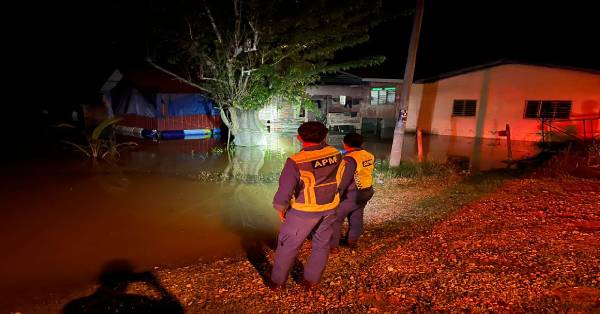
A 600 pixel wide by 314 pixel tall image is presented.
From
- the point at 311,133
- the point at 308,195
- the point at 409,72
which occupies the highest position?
the point at 409,72

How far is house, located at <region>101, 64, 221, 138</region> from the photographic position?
1777 cm

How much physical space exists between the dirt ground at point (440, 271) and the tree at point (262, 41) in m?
7.46

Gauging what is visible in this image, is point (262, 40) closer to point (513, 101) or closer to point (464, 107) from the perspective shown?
point (464, 107)

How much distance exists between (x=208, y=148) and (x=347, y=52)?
19824 mm

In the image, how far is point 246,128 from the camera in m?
15.2

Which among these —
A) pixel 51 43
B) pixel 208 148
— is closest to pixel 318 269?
pixel 208 148

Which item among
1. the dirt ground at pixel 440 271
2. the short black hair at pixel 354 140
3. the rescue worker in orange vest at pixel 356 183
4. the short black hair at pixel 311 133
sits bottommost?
the dirt ground at pixel 440 271

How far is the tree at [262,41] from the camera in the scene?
11.7 m

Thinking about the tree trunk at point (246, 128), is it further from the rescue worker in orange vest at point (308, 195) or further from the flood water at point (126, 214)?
the rescue worker in orange vest at point (308, 195)

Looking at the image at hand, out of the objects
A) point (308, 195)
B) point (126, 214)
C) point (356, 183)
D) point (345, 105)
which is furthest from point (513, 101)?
point (308, 195)

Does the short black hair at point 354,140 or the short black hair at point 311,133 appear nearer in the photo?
the short black hair at point 311,133

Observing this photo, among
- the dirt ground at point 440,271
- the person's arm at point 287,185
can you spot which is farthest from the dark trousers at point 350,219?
the person's arm at point 287,185

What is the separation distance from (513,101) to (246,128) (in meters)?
Result: 11.9

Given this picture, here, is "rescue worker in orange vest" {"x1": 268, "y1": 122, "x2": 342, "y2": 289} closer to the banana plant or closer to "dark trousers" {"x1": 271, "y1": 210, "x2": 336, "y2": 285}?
"dark trousers" {"x1": 271, "y1": 210, "x2": 336, "y2": 285}
